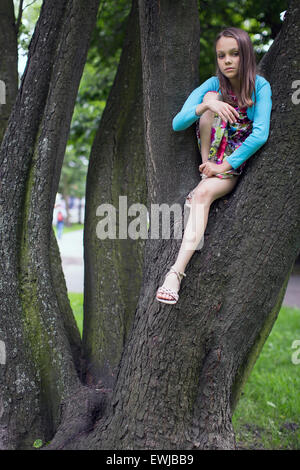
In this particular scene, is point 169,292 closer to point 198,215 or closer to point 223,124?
point 198,215

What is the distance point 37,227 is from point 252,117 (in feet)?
4.99

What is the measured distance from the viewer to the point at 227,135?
8.65 feet

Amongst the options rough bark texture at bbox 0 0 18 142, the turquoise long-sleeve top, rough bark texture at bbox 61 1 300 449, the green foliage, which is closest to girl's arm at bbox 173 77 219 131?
the turquoise long-sleeve top

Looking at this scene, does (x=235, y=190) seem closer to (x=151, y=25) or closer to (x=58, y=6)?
(x=151, y=25)

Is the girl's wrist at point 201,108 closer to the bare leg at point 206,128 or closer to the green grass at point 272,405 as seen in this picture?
the bare leg at point 206,128

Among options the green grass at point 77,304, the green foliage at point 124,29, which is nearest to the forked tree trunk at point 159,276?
the green foliage at point 124,29

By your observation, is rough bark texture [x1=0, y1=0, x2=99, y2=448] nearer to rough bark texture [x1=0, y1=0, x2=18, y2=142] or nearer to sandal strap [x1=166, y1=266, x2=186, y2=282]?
rough bark texture [x1=0, y1=0, x2=18, y2=142]

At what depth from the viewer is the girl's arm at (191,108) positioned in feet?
8.29

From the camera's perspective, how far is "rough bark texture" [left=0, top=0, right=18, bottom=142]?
138 inches

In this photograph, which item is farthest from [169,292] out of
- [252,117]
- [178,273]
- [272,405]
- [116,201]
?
[272,405]

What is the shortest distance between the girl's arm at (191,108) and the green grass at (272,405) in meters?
2.70

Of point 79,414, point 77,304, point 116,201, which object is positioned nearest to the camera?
point 79,414

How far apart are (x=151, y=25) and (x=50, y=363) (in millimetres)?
2186

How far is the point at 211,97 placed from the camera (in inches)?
101
